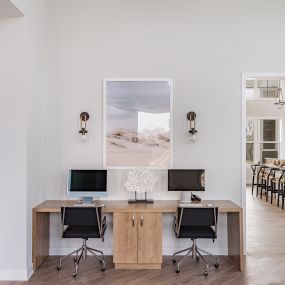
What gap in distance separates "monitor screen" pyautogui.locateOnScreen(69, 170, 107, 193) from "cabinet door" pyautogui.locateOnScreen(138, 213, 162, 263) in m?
0.69

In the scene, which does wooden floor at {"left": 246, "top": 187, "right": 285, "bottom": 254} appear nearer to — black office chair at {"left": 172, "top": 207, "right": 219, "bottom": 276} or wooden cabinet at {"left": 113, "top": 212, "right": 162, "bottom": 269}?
black office chair at {"left": 172, "top": 207, "right": 219, "bottom": 276}

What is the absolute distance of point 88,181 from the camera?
4.08m

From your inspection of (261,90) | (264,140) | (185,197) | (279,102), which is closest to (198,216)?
(185,197)

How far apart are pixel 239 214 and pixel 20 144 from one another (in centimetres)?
268

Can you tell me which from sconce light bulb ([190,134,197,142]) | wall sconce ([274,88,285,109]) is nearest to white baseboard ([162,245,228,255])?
sconce light bulb ([190,134,197,142])

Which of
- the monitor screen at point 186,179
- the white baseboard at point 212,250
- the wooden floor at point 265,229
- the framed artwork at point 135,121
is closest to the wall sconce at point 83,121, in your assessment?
the framed artwork at point 135,121

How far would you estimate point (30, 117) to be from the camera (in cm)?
370

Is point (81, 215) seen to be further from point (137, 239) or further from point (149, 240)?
point (149, 240)

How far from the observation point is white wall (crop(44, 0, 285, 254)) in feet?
14.2

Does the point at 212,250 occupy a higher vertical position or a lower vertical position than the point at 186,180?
lower

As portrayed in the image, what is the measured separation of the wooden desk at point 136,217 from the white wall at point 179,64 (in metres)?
0.29

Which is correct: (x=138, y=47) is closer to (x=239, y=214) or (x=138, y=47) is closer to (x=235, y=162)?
(x=235, y=162)

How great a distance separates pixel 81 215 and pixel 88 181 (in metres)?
0.59

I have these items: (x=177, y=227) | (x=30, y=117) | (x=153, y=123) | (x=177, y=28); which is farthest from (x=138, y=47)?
(x=177, y=227)
